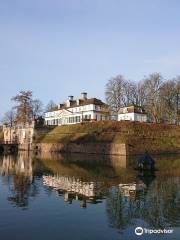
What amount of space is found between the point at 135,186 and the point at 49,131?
6866 centimetres

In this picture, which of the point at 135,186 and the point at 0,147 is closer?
the point at 135,186

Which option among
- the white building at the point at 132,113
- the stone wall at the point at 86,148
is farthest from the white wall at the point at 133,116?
the stone wall at the point at 86,148

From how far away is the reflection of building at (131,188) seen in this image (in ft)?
87.6

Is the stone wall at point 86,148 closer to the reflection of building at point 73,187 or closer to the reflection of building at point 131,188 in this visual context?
the reflection of building at point 73,187

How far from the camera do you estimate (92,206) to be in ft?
75.1

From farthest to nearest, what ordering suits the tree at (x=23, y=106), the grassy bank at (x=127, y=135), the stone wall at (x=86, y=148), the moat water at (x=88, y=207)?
1. the tree at (x=23, y=106)
2. the grassy bank at (x=127, y=135)
3. the stone wall at (x=86, y=148)
4. the moat water at (x=88, y=207)

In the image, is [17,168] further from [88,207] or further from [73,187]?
[88,207]

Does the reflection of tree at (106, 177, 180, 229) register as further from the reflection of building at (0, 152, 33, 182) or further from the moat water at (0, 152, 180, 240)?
the reflection of building at (0, 152, 33, 182)

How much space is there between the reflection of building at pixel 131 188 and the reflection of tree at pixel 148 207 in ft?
1.51

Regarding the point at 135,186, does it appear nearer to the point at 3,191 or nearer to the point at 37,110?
the point at 3,191

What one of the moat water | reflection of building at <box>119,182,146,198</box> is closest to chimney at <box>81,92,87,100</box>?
the moat water

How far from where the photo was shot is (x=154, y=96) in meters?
96.2

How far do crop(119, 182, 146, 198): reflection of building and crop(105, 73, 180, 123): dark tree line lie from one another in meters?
65.7

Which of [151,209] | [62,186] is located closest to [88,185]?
[62,186]
